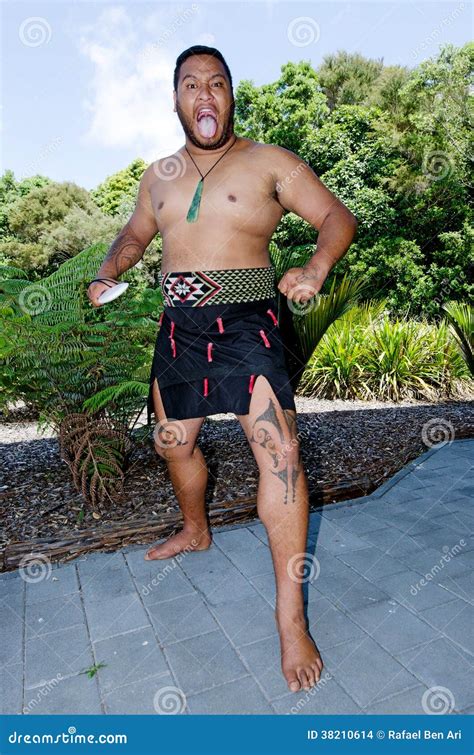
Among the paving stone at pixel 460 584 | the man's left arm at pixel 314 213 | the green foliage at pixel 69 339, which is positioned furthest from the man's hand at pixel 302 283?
the green foliage at pixel 69 339

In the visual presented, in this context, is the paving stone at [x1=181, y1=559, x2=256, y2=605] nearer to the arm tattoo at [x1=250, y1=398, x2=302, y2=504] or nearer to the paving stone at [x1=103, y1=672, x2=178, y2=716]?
the paving stone at [x1=103, y1=672, x2=178, y2=716]

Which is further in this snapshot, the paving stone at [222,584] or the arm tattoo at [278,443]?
the paving stone at [222,584]

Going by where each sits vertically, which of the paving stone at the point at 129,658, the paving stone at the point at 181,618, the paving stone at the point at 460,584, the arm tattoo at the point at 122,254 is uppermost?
the arm tattoo at the point at 122,254

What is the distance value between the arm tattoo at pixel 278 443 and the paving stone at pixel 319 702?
63cm

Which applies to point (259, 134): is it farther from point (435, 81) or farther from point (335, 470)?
point (335, 470)

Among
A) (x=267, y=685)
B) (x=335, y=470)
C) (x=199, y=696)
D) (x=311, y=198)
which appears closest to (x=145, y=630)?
(x=199, y=696)

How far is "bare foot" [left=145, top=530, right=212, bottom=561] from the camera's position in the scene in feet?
8.50

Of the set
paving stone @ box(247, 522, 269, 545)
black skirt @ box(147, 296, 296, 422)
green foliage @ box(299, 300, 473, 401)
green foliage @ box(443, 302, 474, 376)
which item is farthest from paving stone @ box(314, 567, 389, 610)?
green foliage @ box(299, 300, 473, 401)

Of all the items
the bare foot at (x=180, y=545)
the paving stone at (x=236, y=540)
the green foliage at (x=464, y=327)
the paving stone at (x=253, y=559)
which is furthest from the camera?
the green foliage at (x=464, y=327)

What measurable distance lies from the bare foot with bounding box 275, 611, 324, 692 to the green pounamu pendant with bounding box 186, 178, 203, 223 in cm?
152

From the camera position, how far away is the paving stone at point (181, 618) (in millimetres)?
2004

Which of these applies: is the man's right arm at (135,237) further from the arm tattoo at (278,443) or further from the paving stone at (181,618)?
the paving stone at (181,618)

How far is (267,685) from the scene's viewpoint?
172cm

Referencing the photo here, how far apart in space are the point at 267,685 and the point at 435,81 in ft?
66.0
